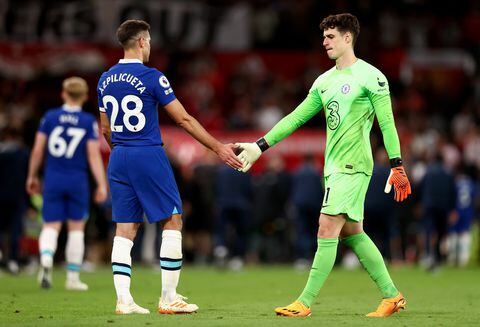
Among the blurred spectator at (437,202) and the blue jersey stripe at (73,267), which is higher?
the blurred spectator at (437,202)

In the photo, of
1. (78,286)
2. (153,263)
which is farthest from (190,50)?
(78,286)

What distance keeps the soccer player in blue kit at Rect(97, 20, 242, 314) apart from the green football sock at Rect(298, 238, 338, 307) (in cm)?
107

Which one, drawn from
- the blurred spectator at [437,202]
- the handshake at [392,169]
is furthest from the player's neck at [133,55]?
the blurred spectator at [437,202]

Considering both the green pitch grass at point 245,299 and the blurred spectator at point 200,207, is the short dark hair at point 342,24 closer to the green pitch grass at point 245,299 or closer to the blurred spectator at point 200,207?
the green pitch grass at point 245,299

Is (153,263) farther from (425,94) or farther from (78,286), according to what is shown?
(425,94)

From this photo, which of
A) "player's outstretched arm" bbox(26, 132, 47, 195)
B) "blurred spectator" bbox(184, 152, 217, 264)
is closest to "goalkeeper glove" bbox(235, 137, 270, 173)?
"player's outstretched arm" bbox(26, 132, 47, 195)

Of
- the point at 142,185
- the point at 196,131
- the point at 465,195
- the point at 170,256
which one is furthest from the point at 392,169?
the point at 465,195

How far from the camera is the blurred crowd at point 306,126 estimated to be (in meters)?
21.8

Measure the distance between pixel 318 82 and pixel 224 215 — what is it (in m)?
12.4

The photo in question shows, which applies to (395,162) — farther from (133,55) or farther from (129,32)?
(129,32)

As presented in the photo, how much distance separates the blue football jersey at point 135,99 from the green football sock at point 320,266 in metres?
1.81

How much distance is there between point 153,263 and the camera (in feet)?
72.9

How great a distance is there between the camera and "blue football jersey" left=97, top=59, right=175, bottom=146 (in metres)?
9.96

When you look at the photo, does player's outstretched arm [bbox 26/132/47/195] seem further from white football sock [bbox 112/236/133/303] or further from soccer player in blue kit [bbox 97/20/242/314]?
white football sock [bbox 112/236/133/303]
